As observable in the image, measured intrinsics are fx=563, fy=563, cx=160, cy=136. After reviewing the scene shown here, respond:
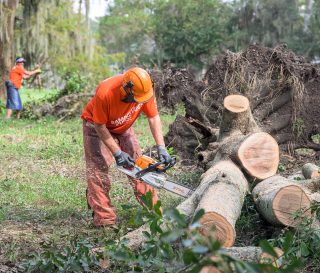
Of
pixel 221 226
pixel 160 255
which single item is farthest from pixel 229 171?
pixel 160 255

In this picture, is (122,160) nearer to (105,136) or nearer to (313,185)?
(105,136)

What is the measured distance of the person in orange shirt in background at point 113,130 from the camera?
17.7 feet

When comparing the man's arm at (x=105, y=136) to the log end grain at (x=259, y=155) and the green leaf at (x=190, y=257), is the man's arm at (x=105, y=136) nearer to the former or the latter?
the log end grain at (x=259, y=155)

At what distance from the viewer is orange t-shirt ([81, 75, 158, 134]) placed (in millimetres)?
5469

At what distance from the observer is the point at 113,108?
558 centimetres

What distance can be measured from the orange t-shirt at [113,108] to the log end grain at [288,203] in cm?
171

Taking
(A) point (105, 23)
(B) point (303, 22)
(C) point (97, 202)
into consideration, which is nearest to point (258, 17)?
(B) point (303, 22)

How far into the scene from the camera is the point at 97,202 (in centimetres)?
582

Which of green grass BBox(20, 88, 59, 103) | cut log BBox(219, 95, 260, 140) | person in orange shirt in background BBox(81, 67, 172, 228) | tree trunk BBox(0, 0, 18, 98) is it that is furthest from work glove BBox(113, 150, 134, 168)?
tree trunk BBox(0, 0, 18, 98)

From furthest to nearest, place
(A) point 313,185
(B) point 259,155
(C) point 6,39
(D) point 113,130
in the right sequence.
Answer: (C) point 6,39
(B) point 259,155
(D) point 113,130
(A) point 313,185

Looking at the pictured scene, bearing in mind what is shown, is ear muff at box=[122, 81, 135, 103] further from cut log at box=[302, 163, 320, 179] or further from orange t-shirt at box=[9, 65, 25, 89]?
orange t-shirt at box=[9, 65, 25, 89]

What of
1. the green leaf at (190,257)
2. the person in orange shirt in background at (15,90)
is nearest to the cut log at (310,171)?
the green leaf at (190,257)

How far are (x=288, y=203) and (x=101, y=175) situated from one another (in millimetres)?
2126

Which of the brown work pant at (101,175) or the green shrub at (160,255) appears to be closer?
the green shrub at (160,255)
